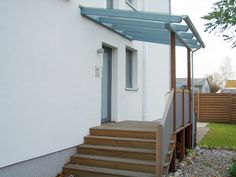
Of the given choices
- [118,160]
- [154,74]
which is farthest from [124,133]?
[154,74]

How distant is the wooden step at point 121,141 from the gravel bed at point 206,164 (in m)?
0.94

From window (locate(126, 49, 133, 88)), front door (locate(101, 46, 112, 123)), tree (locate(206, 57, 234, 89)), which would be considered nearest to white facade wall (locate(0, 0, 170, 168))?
front door (locate(101, 46, 112, 123))

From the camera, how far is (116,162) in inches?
253

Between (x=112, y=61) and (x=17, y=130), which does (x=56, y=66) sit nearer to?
(x=17, y=130)

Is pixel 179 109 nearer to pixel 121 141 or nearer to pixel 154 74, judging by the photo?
pixel 121 141

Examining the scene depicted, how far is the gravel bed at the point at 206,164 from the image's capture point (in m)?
7.36

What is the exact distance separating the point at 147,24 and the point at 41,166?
4211mm

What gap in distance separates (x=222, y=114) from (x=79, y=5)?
16074 mm

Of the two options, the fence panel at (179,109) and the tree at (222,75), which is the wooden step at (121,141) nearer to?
the fence panel at (179,109)

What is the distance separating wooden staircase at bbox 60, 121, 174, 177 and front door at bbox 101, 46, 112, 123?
68.7 inches

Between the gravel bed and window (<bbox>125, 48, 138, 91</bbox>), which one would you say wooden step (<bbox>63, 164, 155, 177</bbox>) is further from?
window (<bbox>125, 48, 138, 91</bbox>)

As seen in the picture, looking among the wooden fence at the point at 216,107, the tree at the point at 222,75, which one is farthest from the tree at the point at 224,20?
the tree at the point at 222,75

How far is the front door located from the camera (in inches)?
367

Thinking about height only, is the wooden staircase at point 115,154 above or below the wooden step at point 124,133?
below
